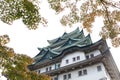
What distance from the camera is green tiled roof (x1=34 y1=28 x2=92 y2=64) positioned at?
3335cm

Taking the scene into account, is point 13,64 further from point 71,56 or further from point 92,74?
point 71,56

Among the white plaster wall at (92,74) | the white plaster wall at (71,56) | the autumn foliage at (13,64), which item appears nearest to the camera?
the autumn foliage at (13,64)

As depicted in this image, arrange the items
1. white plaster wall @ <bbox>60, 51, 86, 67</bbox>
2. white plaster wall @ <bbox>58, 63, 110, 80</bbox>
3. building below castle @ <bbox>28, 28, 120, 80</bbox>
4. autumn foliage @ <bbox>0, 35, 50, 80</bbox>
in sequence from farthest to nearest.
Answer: white plaster wall @ <bbox>60, 51, 86, 67</bbox> < building below castle @ <bbox>28, 28, 120, 80</bbox> < white plaster wall @ <bbox>58, 63, 110, 80</bbox> < autumn foliage @ <bbox>0, 35, 50, 80</bbox>

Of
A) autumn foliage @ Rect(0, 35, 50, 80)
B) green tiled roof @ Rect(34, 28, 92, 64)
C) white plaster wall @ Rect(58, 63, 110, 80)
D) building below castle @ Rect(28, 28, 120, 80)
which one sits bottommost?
autumn foliage @ Rect(0, 35, 50, 80)

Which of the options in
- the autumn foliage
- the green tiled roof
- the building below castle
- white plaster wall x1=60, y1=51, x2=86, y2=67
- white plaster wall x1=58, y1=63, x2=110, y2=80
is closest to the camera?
the autumn foliage

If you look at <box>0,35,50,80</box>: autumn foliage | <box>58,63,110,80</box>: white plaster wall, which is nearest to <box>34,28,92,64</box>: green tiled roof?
<box>58,63,110,80</box>: white plaster wall

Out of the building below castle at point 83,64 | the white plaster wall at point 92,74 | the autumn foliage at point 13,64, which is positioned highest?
the building below castle at point 83,64

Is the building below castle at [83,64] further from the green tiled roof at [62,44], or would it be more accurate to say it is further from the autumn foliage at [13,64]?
the autumn foliage at [13,64]

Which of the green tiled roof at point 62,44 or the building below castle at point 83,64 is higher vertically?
the green tiled roof at point 62,44

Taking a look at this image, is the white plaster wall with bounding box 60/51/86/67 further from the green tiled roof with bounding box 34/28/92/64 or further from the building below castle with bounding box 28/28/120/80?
the green tiled roof with bounding box 34/28/92/64

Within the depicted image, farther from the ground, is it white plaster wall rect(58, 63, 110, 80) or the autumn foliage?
white plaster wall rect(58, 63, 110, 80)

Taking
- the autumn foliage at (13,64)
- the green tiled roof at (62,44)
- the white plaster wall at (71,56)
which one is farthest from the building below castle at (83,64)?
the autumn foliage at (13,64)

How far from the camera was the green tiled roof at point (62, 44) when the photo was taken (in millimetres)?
33353

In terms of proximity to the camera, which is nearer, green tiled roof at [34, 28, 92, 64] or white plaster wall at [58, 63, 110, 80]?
white plaster wall at [58, 63, 110, 80]
